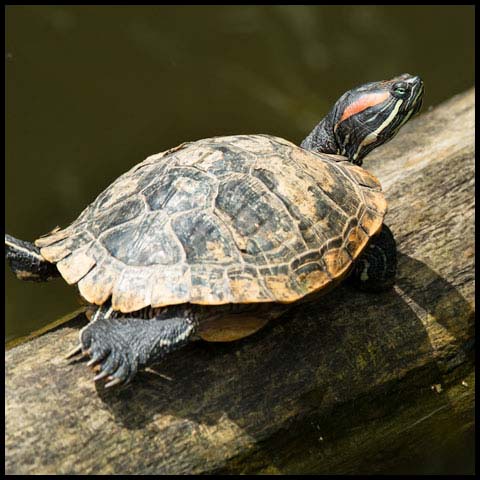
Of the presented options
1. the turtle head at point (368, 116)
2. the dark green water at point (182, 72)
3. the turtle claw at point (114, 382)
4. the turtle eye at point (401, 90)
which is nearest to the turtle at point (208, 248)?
the turtle claw at point (114, 382)

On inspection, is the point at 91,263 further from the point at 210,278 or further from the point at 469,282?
the point at 469,282

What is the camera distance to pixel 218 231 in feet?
8.62

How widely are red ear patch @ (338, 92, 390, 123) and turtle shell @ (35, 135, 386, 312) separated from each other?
0.56 meters

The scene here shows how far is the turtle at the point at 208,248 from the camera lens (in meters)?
2.51

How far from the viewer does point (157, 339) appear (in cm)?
247

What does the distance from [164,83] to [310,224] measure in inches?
152

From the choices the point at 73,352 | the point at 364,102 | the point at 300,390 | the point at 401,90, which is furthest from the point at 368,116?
the point at 73,352

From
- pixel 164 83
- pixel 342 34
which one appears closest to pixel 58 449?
pixel 164 83

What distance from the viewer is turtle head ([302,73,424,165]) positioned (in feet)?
11.1

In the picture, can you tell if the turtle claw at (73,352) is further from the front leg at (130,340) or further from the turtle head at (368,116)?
the turtle head at (368,116)

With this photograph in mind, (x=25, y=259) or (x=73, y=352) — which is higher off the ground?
(x=25, y=259)

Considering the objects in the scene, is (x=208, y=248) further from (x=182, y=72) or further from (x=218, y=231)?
(x=182, y=72)

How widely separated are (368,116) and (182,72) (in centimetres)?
332

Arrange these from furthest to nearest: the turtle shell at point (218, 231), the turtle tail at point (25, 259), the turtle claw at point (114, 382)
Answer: the turtle tail at point (25, 259), the turtle shell at point (218, 231), the turtle claw at point (114, 382)
